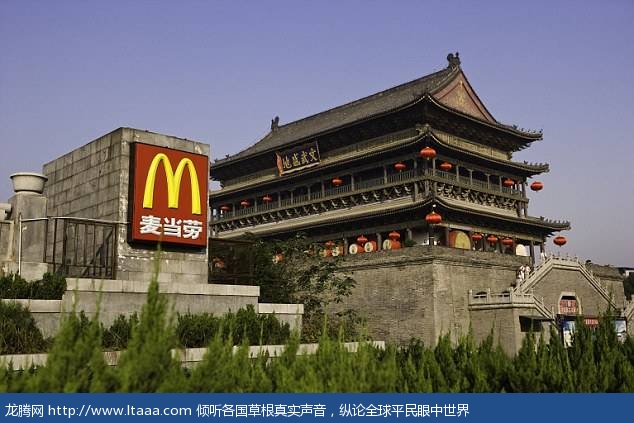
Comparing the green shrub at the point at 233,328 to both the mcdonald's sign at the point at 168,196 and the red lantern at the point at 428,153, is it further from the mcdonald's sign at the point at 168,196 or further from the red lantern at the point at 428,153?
the red lantern at the point at 428,153

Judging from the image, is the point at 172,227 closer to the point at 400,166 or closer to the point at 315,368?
the point at 315,368

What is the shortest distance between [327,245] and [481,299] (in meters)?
7.77

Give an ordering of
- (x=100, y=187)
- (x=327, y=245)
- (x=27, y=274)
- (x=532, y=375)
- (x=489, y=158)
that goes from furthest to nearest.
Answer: (x=489, y=158), (x=327, y=245), (x=100, y=187), (x=27, y=274), (x=532, y=375)

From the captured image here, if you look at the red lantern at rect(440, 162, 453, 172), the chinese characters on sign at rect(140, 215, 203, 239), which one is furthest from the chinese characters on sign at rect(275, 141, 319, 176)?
the chinese characters on sign at rect(140, 215, 203, 239)

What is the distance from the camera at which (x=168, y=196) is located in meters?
12.0

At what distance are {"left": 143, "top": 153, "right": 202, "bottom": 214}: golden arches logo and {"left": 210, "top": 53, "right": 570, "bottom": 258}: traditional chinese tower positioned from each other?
16270mm

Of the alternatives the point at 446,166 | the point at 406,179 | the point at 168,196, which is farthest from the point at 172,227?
the point at 446,166

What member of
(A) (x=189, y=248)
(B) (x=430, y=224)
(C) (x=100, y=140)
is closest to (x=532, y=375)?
(A) (x=189, y=248)

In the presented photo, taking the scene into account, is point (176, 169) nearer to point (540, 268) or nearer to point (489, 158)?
point (540, 268)

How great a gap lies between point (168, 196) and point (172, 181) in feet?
1.12

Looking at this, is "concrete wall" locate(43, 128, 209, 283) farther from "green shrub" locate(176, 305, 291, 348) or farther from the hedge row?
the hedge row

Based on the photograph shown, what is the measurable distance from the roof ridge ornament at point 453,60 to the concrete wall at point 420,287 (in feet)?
38.5

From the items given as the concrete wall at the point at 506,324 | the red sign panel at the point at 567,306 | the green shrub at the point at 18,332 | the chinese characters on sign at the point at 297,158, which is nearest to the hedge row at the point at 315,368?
the green shrub at the point at 18,332

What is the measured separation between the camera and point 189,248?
40.5ft
